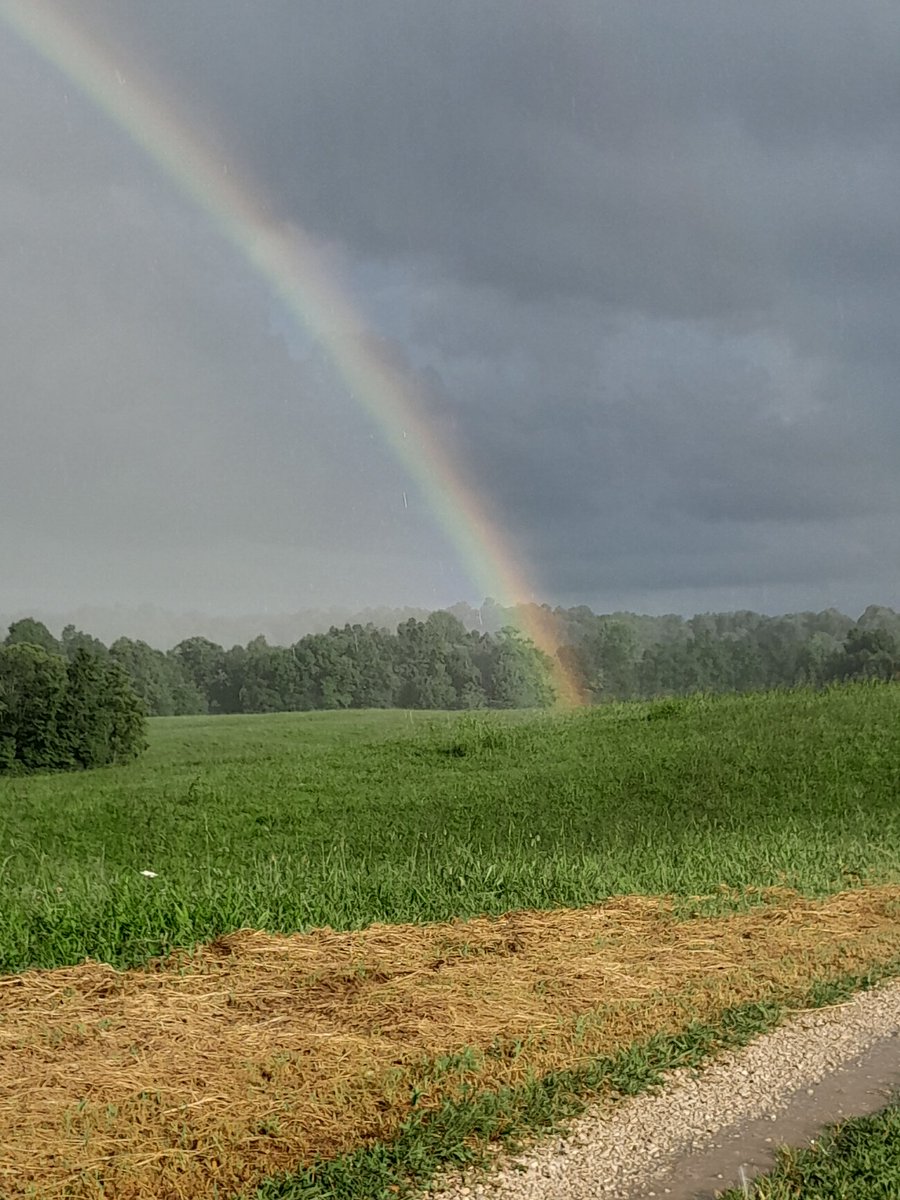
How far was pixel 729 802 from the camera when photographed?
21.6 metres

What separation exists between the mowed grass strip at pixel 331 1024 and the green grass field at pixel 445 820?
100cm

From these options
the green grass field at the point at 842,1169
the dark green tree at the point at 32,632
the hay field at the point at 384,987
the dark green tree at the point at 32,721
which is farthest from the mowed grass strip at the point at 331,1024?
the dark green tree at the point at 32,632

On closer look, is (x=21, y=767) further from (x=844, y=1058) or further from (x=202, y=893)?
(x=844, y=1058)

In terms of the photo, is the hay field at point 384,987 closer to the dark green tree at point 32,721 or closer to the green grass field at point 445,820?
the green grass field at point 445,820

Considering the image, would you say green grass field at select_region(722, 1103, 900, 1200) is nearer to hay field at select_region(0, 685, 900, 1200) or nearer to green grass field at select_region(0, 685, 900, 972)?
hay field at select_region(0, 685, 900, 1200)

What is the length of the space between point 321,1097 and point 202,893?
435 centimetres

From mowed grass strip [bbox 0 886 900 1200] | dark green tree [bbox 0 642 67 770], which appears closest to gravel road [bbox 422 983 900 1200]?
mowed grass strip [bbox 0 886 900 1200]

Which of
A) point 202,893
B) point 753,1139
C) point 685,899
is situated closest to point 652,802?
point 685,899

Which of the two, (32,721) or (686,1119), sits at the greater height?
(32,721)

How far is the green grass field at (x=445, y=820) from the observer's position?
31.3 feet

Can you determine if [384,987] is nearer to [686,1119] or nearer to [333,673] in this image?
[686,1119]

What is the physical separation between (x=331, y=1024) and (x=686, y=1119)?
7.17 feet

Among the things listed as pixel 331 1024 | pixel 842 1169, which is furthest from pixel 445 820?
pixel 842 1169

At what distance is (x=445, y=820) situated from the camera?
2075 cm
